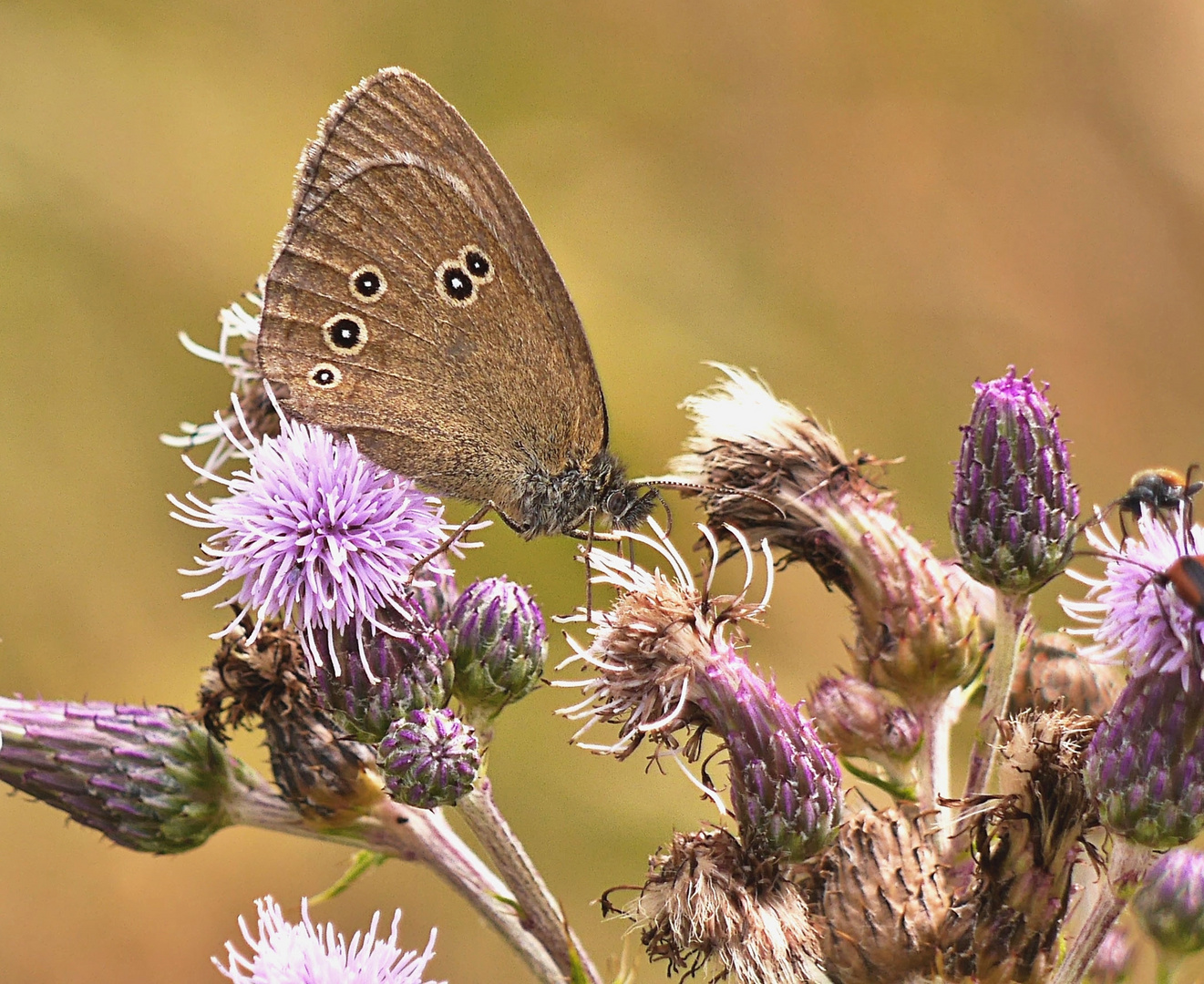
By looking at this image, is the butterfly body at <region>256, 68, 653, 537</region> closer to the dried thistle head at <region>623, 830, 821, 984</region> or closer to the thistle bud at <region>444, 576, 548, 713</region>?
the thistle bud at <region>444, 576, 548, 713</region>

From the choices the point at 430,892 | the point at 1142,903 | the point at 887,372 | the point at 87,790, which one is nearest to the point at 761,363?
the point at 887,372

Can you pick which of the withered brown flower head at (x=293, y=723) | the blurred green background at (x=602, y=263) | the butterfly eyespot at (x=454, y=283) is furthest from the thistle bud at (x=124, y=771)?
the blurred green background at (x=602, y=263)

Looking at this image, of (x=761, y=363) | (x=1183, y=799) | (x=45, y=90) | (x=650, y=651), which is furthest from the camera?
(x=761, y=363)

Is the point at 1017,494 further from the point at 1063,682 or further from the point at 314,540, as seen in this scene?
the point at 314,540

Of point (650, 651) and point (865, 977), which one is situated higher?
point (650, 651)

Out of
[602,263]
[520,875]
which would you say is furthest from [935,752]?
[602,263]

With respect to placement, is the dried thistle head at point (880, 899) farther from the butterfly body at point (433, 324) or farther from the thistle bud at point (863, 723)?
the butterfly body at point (433, 324)

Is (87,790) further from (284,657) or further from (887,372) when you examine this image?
(887,372)
